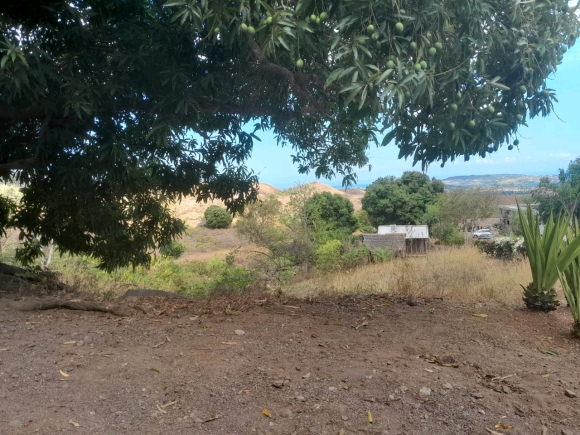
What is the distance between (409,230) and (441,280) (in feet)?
16.0

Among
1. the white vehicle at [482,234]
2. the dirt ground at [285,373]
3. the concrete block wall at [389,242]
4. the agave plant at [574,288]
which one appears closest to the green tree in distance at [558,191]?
the white vehicle at [482,234]

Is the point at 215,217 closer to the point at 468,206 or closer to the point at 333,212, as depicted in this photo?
the point at 333,212

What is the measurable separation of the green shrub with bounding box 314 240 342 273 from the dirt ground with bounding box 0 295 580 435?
6.48 metres

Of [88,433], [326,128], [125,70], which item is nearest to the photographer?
[88,433]

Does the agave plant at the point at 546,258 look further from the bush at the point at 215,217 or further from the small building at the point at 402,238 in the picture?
the bush at the point at 215,217

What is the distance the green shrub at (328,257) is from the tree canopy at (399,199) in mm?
1820

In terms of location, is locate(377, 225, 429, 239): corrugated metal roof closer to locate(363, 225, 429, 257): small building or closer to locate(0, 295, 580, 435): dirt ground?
locate(363, 225, 429, 257): small building

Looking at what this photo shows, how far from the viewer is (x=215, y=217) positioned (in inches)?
654

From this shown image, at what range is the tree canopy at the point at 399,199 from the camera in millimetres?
12773

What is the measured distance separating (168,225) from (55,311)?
3321mm

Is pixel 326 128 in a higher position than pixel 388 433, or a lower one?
higher

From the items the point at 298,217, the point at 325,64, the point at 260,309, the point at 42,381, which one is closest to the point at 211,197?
the point at 260,309

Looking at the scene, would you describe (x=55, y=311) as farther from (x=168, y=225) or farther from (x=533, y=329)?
(x=533, y=329)

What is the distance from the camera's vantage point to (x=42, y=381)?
3.13 meters
